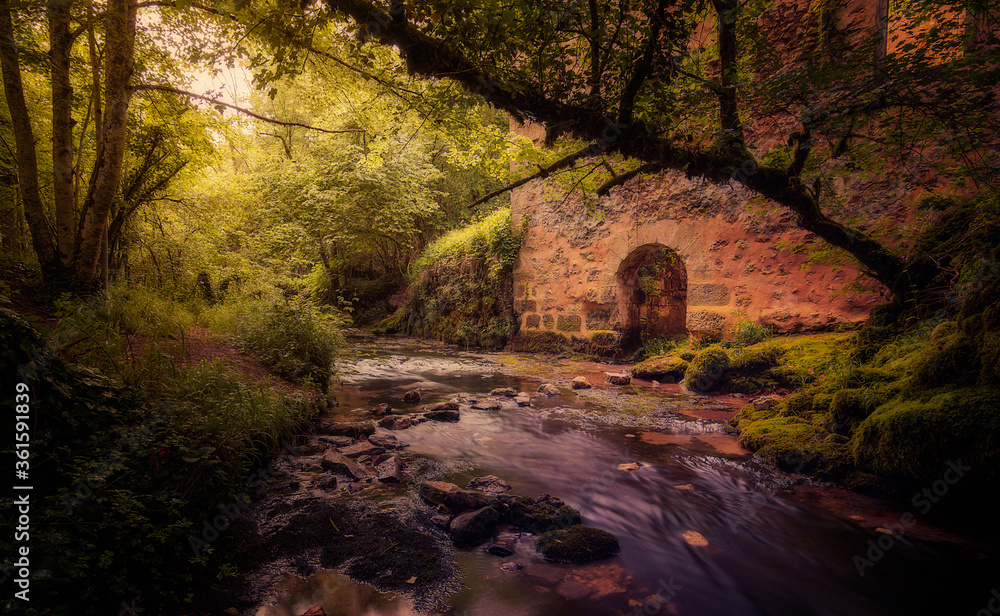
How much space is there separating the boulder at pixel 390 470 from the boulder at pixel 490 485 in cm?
62

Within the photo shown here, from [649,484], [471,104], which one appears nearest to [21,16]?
[471,104]

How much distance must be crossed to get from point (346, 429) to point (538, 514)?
2.57 m

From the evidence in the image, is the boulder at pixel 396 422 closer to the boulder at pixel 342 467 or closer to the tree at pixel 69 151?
the boulder at pixel 342 467

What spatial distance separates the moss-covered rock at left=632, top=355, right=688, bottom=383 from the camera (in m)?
7.34

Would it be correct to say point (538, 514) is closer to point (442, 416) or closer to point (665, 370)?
point (442, 416)

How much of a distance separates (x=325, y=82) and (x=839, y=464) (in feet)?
23.8

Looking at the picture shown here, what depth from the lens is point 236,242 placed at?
10.5 metres

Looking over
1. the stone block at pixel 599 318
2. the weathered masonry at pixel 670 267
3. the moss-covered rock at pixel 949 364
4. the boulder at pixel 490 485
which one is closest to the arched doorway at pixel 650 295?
the weathered masonry at pixel 670 267

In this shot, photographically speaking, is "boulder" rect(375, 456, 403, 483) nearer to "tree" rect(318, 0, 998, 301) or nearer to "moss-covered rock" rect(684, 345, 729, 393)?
"tree" rect(318, 0, 998, 301)

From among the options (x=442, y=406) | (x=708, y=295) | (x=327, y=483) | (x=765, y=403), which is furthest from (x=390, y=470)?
(x=708, y=295)

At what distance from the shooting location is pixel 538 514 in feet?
9.43

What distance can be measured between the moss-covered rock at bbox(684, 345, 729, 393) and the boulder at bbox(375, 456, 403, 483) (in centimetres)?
506

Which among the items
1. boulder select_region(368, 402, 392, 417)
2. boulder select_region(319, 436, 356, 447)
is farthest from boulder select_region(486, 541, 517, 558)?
boulder select_region(368, 402, 392, 417)

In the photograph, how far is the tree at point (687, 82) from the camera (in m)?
3.32
